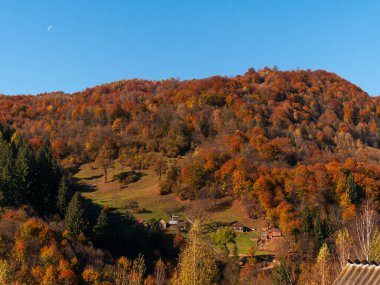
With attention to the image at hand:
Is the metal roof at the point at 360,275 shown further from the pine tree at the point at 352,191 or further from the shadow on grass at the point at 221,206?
the pine tree at the point at 352,191

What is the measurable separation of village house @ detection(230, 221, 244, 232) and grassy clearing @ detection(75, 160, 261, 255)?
1.29m

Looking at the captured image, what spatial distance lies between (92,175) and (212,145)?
31.0 meters

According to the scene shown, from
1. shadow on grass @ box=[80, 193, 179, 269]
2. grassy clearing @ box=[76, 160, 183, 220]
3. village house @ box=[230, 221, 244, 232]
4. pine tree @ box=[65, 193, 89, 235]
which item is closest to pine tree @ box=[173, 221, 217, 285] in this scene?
shadow on grass @ box=[80, 193, 179, 269]

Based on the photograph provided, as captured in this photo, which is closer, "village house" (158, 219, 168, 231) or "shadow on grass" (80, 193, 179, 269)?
"shadow on grass" (80, 193, 179, 269)

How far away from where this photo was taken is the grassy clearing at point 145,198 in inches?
2783

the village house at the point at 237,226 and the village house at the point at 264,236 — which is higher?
the village house at the point at 237,226

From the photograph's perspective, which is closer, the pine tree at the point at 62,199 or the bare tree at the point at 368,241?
the bare tree at the point at 368,241

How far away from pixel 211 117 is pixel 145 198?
138 feet

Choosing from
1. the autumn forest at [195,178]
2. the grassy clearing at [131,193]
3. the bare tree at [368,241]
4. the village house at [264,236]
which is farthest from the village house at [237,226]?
the bare tree at [368,241]

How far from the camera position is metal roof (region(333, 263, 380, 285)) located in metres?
7.33

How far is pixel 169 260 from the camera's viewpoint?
5512cm

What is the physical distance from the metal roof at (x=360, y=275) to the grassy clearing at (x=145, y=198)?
5251 centimetres

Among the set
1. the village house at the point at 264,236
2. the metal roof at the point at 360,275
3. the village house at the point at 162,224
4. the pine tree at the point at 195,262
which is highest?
the metal roof at the point at 360,275

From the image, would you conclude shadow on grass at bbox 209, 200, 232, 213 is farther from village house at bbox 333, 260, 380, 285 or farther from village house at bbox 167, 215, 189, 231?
village house at bbox 333, 260, 380, 285
